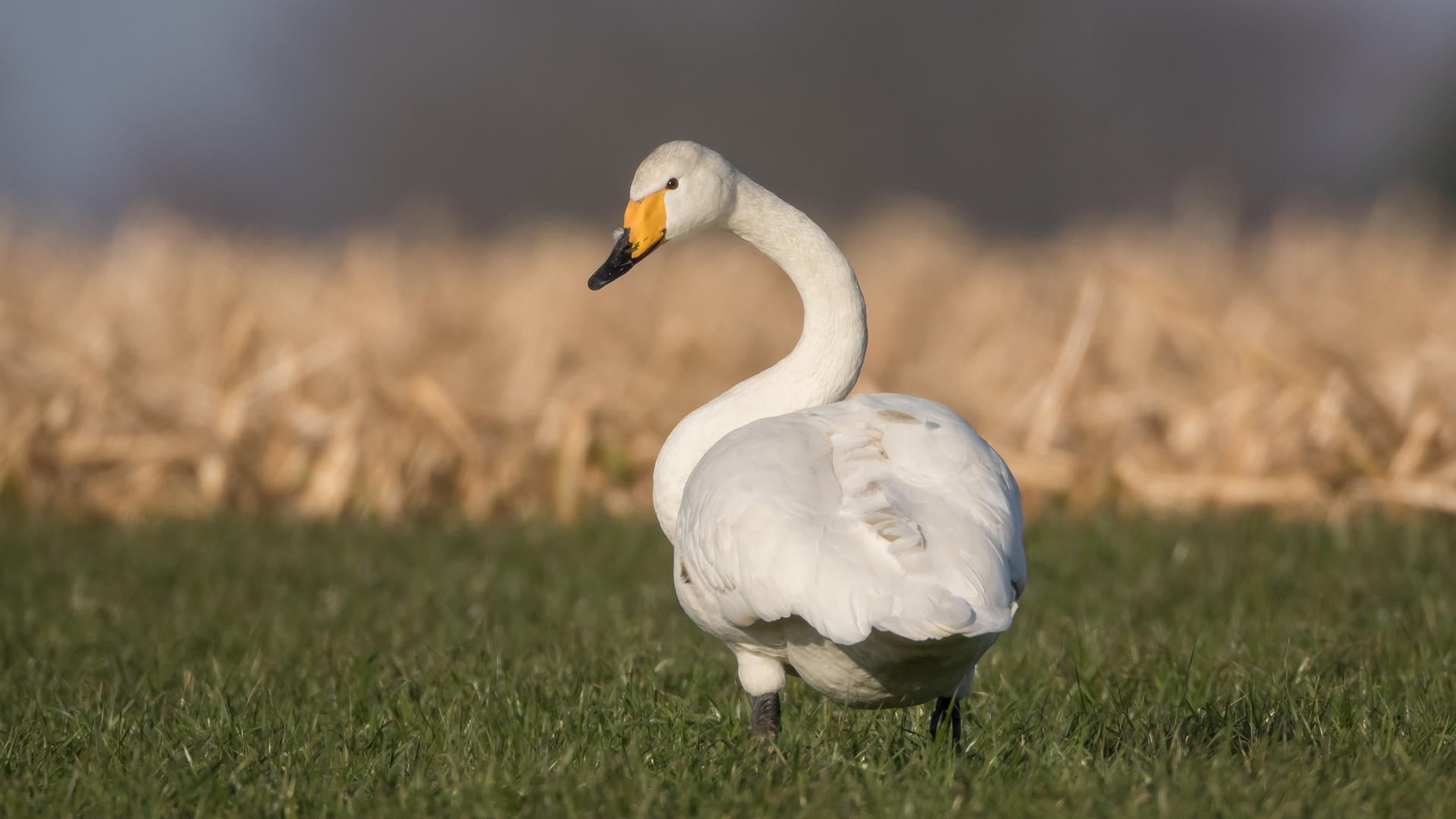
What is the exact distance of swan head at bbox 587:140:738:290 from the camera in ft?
11.9

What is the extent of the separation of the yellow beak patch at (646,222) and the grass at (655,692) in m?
1.24

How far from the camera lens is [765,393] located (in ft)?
11.7

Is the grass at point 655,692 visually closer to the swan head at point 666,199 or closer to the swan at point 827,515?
the swan at point 827,515

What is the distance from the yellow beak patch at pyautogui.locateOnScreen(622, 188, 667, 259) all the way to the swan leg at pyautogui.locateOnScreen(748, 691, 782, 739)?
1.23m

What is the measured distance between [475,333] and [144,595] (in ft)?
17.4

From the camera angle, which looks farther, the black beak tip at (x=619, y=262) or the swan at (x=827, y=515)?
the black beak tip at (x=619, y=262)

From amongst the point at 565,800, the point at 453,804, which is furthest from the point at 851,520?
the point at 453,804

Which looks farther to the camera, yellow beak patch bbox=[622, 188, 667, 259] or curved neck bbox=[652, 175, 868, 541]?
yellow beak patch bbox=[622, 188, 667, 259]

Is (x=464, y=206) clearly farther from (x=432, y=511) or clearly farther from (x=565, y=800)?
(x=565, y=800)

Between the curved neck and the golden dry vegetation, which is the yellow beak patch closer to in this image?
the curved neck

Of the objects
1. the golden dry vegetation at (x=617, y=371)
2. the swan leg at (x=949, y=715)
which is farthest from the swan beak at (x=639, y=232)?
the golden dry vegetation at (x=617, y=371)

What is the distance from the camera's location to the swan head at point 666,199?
3.62 m

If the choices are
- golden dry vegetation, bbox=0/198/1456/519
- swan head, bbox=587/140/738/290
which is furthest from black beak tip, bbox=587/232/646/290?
golden dry vegetation, bbox=0/198/1456/519

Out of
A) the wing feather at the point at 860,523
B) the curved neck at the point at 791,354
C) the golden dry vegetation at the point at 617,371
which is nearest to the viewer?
the wing feather at the point at 860,523
